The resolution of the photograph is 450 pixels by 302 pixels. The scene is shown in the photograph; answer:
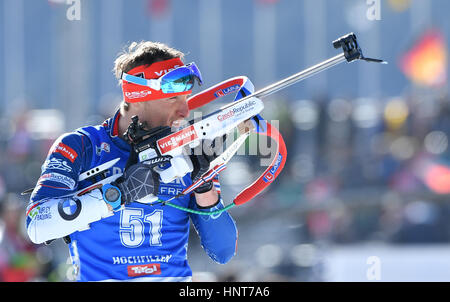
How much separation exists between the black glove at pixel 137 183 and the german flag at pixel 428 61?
1100 cm

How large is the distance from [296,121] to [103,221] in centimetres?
894

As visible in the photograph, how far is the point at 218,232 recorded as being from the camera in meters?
3.84

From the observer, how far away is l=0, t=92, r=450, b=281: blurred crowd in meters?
9.70

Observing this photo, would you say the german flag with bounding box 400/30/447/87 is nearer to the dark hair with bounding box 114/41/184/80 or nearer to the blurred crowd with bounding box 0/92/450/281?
the blurred crowd with bounding box 0/92/450/281

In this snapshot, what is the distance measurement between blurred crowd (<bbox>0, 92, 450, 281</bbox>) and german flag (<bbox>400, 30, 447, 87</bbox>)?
1.22m

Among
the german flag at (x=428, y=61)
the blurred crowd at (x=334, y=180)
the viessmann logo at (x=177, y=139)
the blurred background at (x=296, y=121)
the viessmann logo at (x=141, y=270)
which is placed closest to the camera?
the viessmann logo at (x=177, y=139)

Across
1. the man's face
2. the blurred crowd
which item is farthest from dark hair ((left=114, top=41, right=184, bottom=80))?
the blurred crowd

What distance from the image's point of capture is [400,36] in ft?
56.4

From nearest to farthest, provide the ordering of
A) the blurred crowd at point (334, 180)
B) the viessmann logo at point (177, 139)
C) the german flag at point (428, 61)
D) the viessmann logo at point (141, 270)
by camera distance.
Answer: the viessmann logo at point (177, 139) < the viessmann logo at point (141, 270) < the blurred crowd at point (334, 180) < the german flag at point (428, 61)

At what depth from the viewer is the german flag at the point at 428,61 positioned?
13.6m

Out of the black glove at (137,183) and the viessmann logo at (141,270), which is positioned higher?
the black glove at (137,183)

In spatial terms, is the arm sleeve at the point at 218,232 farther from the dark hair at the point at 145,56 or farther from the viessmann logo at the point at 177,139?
the dark hair at the point at 145,56

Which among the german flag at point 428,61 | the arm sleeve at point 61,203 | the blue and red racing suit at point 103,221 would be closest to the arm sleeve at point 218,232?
the blue and red racing suit at point 103,221
